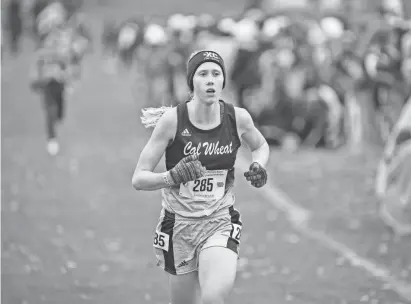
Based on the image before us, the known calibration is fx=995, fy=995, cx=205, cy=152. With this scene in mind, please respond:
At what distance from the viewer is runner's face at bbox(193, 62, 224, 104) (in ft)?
18.7

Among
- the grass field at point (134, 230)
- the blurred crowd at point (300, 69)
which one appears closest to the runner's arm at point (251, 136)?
the grass field at point (134, 230)

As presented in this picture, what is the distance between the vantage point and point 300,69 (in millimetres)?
17844

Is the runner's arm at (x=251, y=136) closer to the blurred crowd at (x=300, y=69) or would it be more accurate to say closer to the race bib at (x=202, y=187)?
the race bib at (x=202, y=187)

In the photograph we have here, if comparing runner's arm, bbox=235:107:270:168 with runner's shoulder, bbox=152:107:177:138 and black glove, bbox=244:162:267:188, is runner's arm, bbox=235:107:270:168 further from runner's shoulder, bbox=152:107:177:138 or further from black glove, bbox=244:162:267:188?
runner's shoulder, bbox=152:107:177:138

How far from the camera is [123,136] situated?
18484 mm

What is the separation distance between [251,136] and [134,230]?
16.8ft

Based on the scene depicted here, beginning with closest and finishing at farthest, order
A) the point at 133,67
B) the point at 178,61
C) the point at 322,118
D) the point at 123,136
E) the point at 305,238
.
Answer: the point at 305,238 → the point at 322,118 → the point at 123,136 → the point at 178,61 → the point at 133,67

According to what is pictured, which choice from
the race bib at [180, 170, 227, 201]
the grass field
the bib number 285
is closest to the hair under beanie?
the race bib at [180, 170, 227, 201]

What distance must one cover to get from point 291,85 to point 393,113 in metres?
1.85

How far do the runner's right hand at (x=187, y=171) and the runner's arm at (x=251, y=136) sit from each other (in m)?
0.52

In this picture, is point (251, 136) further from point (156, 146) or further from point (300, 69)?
point (300, 69)

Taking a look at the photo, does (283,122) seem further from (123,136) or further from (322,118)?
(123,136)

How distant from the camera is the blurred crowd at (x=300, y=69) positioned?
17188 mm

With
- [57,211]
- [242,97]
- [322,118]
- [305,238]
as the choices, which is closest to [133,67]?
[242,97]
